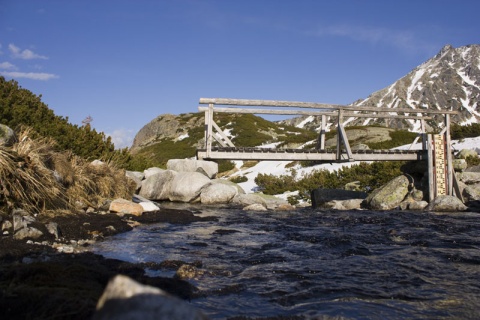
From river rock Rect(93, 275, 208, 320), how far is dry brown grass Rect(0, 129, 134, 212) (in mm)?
7215

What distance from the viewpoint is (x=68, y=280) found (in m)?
3.58

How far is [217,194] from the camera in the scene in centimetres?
1834

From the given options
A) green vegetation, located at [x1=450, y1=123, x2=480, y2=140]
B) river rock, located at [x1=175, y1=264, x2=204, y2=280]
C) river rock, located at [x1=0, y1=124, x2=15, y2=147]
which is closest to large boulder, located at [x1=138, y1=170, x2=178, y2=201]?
river rock, located at [x1=0, y1=124, x2=15, y2=147]

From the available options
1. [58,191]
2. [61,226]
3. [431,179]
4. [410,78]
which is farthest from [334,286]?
[410,78]

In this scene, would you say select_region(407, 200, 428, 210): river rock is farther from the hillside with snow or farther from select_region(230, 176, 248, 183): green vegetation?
select_region(230, 176, 248, 183): green vegetation

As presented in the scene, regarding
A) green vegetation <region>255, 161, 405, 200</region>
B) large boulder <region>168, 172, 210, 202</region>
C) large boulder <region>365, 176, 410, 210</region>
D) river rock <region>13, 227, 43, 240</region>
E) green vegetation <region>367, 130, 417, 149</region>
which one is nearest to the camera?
river rock <region>13, 227, 43, 240</region>

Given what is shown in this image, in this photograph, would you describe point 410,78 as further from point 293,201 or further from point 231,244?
point 231,244

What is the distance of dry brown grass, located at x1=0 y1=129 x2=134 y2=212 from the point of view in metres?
8.20

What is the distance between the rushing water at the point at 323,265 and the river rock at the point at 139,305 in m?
2.01

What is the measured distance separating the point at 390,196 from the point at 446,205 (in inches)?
98.3

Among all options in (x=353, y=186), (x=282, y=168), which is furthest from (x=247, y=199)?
(x=282, y=168)

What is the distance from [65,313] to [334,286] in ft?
10.9

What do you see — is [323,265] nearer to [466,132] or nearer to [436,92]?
[466,132]

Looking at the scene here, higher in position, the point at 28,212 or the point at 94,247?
the point at 28,212
